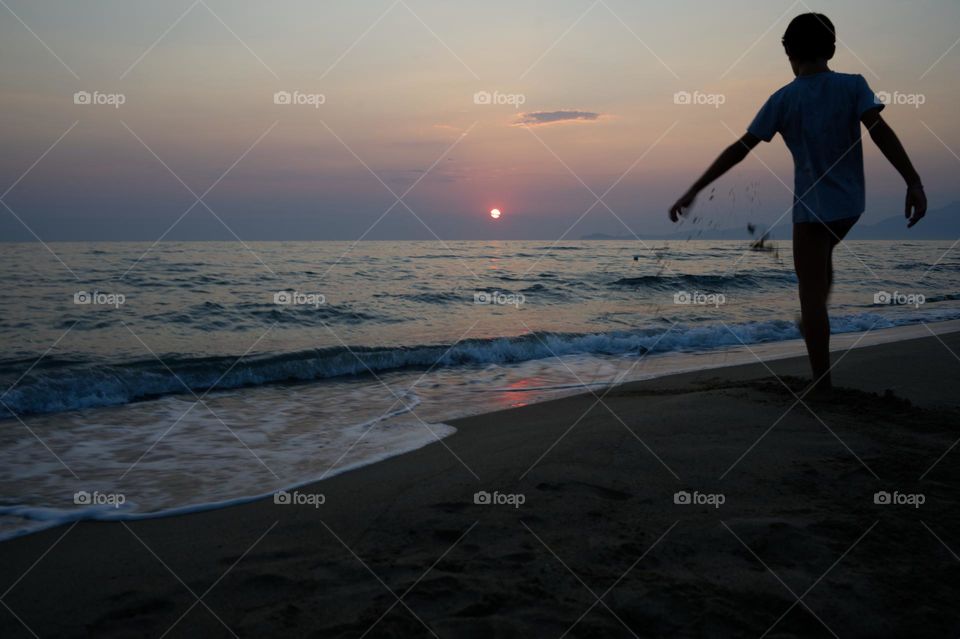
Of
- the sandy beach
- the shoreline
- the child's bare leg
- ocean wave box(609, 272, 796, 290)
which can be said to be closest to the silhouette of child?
the child's bare leg

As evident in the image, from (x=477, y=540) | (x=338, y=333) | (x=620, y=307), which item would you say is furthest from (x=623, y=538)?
(x=620, y=307)

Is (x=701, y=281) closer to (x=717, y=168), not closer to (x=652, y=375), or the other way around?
(x=652, y=375)

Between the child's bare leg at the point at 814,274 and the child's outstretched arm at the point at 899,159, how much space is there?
44cm

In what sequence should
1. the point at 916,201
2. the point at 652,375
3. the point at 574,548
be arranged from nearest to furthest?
1. the point at 574,548
2. the point at 916,201
3. the point at 652,375

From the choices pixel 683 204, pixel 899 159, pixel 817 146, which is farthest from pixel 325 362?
pixel 899 159

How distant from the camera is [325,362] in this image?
8.55 metres

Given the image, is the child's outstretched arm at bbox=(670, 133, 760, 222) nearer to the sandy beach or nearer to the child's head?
the child's head

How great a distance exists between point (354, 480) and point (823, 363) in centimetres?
284

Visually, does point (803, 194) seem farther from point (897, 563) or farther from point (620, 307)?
point (620, 307)

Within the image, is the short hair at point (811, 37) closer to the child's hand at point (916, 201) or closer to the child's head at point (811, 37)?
the child's head at point (811, 37)

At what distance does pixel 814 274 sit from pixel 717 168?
0.83 m

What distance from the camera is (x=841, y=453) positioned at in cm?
310

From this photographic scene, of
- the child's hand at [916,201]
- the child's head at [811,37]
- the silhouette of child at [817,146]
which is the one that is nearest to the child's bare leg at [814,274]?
the silhouette of child at [817,146]

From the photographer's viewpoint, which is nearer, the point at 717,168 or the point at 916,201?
the point at 916,201
